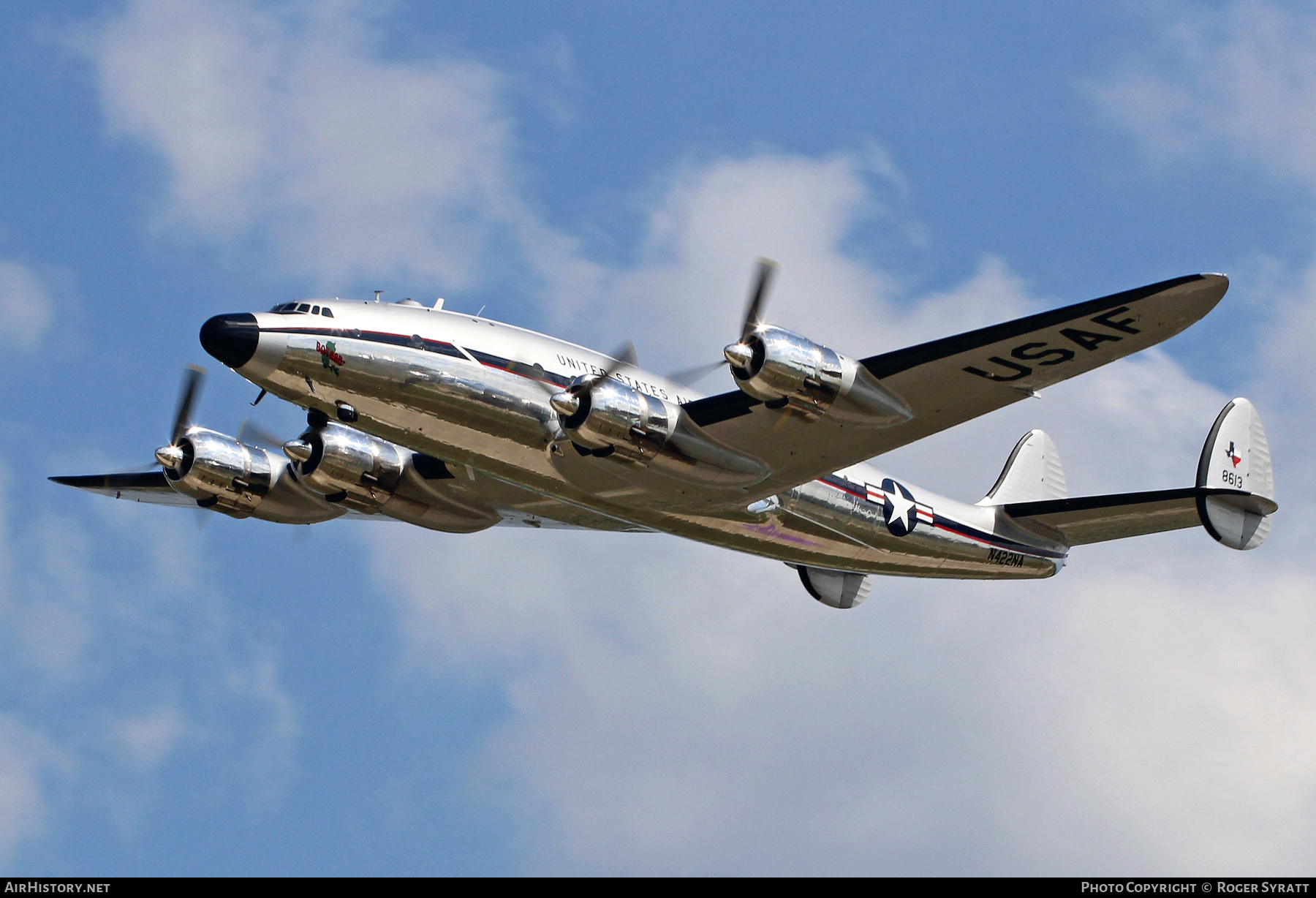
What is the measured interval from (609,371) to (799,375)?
10.1ft

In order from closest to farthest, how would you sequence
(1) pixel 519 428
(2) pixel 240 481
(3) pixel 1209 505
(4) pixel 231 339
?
1. (4) pixel 231 339
2. (1) pixel 519 428
3. (3) pixel 1209 505
4. (2) pixel 240 481

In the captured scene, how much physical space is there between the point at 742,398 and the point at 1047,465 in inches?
514

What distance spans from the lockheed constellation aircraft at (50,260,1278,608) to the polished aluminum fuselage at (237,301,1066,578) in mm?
36

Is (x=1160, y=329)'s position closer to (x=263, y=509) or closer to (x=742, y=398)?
(x=742, y=398)

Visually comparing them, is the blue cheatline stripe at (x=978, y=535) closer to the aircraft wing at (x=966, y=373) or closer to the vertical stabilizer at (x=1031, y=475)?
the vertical stabilizer at (x=1031, y=475)

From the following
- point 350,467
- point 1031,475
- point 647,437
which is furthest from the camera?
point 1031,475

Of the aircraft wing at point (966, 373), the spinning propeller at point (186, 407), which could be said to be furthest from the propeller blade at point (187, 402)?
the aircraft wing at point (966, 373)

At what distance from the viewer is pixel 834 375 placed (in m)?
20.9

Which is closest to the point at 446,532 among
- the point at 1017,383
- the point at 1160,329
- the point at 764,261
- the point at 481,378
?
the point at 481,378

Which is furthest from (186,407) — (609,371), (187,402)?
(609,371)

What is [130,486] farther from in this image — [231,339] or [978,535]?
[978,535]

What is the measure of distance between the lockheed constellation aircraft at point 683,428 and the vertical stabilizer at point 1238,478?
39 millimetres

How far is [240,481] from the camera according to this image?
28.0 meters
